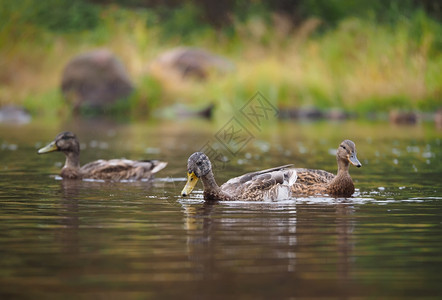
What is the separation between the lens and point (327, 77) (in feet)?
97.0

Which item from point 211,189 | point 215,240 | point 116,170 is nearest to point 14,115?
point 116,170

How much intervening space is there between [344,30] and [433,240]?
2444 centimetres

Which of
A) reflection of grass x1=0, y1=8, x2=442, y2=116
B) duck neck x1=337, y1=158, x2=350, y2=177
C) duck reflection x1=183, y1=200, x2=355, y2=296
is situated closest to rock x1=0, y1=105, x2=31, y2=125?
reflection of grass x1=0, y1=8, x2=442, y2=116

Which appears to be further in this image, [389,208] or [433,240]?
[389,208]

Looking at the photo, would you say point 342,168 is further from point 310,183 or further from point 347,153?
point 310,183

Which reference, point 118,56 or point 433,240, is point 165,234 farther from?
point 118,56

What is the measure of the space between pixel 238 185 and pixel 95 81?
23.1m

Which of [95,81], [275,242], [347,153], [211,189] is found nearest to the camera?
[275,242]

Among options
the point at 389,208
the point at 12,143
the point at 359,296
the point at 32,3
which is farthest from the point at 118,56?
the point at 359,296

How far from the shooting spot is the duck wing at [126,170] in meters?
12.5

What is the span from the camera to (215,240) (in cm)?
697

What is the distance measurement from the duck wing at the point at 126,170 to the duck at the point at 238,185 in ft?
8.94

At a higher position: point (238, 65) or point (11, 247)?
point (238, 65)

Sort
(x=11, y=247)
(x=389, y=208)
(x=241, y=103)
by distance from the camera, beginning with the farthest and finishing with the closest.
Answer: (x=241, y=103), (x=389, y=208), (x=11, y=247)
